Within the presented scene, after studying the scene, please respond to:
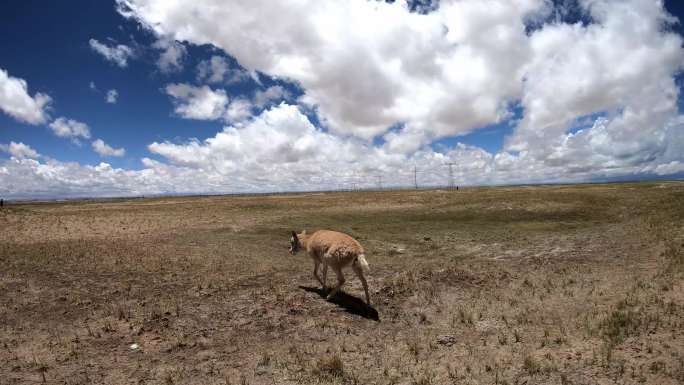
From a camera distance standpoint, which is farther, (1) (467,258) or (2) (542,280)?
(1) (467,258)

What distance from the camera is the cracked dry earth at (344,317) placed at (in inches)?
316

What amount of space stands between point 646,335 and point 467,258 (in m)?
13.1

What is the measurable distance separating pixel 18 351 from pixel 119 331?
2.24 meters

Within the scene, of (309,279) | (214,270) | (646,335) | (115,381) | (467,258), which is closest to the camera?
(115,381)

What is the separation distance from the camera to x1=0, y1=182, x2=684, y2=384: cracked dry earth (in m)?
8.03

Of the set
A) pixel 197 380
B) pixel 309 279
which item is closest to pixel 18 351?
pixel 197 380

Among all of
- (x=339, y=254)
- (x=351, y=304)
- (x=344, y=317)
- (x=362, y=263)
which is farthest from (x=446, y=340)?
(x=339, y=254)

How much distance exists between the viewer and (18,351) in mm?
9031

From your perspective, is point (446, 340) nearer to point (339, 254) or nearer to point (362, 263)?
point (362, 263)

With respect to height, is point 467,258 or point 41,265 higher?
point 41,265

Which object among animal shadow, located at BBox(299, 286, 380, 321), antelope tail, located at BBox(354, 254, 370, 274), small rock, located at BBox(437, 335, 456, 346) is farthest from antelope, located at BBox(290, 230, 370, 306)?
small rock, located at BBox(437, 335, 456, 346)

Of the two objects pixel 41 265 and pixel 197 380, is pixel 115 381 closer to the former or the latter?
pixel 197 380

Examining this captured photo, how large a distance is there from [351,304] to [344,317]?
1295 millimetres

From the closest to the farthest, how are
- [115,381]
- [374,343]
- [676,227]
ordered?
[115,381], [374,343], [676,227]
